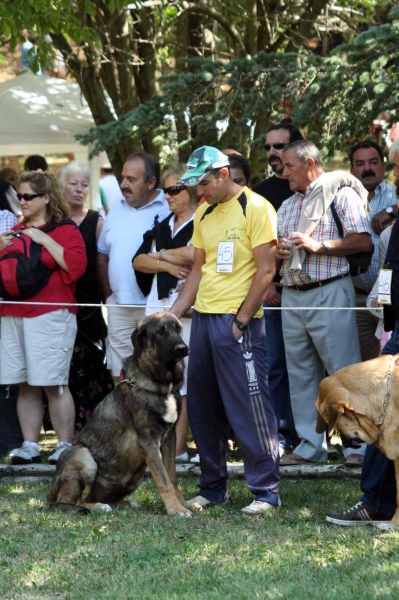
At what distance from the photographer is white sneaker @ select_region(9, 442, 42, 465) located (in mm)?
7641

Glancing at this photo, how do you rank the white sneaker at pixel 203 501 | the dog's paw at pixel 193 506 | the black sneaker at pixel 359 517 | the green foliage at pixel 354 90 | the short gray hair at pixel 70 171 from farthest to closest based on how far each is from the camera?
1. the short gray hair at pixel 70 171
2. the green foliage at pixel 354 90
3. the white sneaker at pixel 203 501
4. the dog's paw at pixel 193 506
5. the black sneaker at pixel 359 517

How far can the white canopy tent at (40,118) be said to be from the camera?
1376cm

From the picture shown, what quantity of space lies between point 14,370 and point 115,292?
3.46ft


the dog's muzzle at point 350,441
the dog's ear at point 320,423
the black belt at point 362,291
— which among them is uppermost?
the black belt at point 362,291

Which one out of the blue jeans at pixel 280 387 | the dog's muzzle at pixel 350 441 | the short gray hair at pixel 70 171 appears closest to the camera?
the dog's muzzle at pixel 350 441

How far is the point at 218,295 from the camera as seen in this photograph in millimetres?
5867

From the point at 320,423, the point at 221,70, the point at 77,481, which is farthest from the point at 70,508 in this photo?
the point at 221,70

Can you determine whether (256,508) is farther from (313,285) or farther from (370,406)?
(313,285)

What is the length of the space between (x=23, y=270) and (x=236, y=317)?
235 centimetres

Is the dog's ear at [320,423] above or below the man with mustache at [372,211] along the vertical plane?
below

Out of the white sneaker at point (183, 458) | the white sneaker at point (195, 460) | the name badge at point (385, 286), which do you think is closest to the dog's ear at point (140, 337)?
the name badge at point (385, 286)

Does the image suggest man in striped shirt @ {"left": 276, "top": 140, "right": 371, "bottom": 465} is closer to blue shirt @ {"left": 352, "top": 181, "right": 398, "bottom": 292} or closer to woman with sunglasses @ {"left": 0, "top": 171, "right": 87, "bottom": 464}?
blue shirt @ {"left": 352, "top": 181, "right": 398, "bottom": 292}

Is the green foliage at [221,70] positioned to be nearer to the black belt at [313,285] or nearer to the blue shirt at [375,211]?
the blue shirt at [375,211]

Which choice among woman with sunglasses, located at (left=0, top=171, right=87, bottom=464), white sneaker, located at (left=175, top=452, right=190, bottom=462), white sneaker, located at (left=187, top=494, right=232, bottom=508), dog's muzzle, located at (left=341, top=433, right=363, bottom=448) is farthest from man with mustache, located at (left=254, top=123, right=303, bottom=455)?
dog's muzzle, located at (left=341, top=433, right=363, bottom=448)
